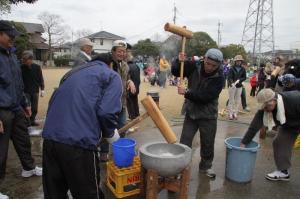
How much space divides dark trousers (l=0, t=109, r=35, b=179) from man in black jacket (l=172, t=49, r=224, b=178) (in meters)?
2.25

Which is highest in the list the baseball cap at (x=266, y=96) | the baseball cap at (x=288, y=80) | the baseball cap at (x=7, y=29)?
the baseball cap at (x=7, y=29)

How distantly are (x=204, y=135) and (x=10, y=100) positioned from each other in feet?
8.83

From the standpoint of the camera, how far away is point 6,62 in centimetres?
371

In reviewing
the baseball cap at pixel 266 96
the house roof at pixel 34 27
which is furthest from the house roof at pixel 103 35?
the baseball cap at pixel 266 96

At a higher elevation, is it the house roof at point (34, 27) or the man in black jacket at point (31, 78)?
the house roof at point (34, 27)

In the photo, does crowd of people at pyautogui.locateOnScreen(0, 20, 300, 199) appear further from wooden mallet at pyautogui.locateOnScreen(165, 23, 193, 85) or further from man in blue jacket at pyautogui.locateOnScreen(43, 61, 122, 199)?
wooden mallet at pyautogui.locateOnScreen(165, 23, 193, 85)

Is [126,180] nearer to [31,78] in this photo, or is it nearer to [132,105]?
[132,105]

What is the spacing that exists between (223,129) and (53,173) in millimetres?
5781

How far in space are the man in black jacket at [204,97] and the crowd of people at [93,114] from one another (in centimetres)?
1

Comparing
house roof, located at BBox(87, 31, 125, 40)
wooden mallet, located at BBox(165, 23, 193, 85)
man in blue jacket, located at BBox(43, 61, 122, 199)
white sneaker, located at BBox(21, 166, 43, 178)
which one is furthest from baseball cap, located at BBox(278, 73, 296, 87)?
house roof, located at BBox(87, 31, 125, 40)

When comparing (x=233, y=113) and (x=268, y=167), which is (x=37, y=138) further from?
(x=233, y=113)

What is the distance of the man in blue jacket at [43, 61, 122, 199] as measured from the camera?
2479 millimetres

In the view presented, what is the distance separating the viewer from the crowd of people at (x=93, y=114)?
250 cm

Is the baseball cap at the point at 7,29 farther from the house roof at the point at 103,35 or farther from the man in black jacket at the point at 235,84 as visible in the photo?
the house roof at the point at 103,35
